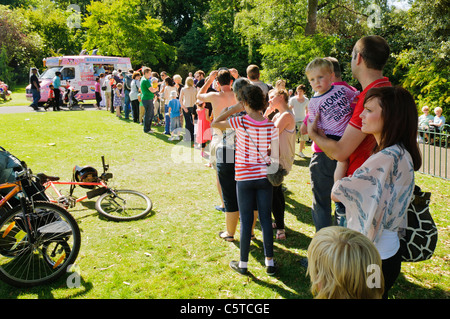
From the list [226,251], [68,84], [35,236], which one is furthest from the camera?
[68,84]

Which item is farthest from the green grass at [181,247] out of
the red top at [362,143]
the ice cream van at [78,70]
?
the ice cream van at [78,70]

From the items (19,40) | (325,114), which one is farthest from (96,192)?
(19,40)

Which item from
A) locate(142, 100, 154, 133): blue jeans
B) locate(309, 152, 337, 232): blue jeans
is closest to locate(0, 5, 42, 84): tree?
locate(142, 100, 154, 133): blue jeans

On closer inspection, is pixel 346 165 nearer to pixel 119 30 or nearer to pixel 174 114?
pixel 174 114

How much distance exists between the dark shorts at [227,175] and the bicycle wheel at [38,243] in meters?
1.73

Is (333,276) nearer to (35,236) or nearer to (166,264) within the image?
(166,264)

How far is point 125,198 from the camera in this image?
6.12m

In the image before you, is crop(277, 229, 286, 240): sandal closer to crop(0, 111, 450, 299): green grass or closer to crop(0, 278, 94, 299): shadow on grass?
crop(0, 111, 450, 299): green grass

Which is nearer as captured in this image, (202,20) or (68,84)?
(68,84)

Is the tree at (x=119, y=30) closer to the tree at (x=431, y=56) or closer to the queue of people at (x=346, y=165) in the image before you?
the tree at (x=431, y=56)

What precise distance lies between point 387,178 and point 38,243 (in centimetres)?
343

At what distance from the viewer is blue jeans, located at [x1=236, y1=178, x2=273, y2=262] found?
3.73 metres

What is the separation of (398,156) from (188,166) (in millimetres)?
7025

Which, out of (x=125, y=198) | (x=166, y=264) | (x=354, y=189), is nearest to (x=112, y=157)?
(x=125, y=198)
